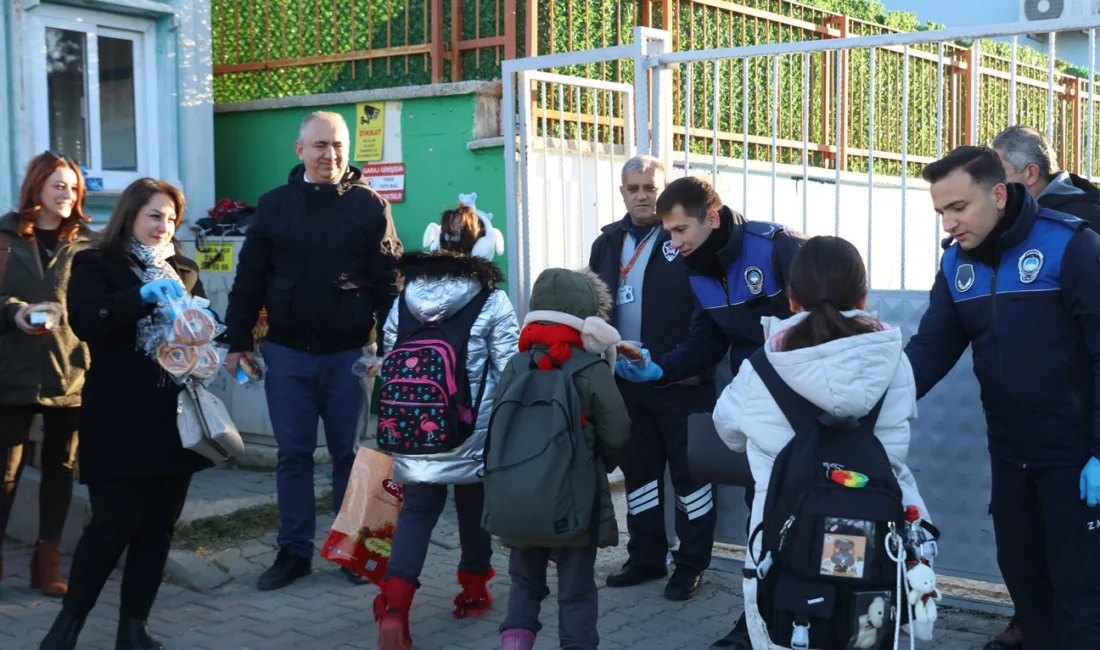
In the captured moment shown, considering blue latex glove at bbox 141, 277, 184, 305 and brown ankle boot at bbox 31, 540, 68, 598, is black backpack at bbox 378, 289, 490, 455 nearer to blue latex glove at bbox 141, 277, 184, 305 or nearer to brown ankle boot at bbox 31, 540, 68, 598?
blue latex glove at bbox 141, 277, 184, 305

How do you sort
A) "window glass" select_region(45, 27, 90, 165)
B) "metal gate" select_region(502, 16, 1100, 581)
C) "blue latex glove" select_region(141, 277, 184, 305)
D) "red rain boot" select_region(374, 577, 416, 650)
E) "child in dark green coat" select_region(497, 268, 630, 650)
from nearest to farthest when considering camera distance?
"child in dark green coat" select_region(497, 268, 630, 650) → "blue latex glove" select_region(141, 277, 184, 305) → "red rain boot" select_region(374, 577, 416, 650) → "metal gate" select_region(502, 16, 1100, 581) → "window glass" select_region(45, 27, 90, 165)

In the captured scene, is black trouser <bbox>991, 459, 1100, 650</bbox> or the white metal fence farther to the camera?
the white metal fence

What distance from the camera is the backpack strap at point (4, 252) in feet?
17.0

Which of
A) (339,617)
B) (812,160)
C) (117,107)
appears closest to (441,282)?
(339,617)

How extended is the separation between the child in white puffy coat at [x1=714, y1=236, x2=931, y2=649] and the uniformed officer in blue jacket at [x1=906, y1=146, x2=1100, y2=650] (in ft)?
1.99

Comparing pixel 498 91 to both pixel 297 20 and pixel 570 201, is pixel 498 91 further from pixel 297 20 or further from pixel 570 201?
pixel 297 20

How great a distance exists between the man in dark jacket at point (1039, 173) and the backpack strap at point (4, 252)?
400 centimetres

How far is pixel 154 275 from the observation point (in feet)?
14.8

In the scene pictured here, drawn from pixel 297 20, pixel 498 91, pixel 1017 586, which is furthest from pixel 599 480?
pixel 297 20

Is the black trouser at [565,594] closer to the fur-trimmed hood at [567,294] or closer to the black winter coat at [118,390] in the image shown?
the fur-trimmed hood at [567,294]

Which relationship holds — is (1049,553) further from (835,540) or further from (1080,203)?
(1080,203)

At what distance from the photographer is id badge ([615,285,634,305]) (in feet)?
17.8

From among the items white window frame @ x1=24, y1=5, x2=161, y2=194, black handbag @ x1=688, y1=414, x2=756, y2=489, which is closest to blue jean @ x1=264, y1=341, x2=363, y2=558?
black handbag @ x1=688, y1=414, x2=756, y2=489

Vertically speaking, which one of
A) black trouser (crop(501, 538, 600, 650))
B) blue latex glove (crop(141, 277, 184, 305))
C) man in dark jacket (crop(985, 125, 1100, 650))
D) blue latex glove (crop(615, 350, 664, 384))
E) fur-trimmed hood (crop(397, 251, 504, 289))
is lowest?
black trouser (crop(501, 538, 600, 650))
